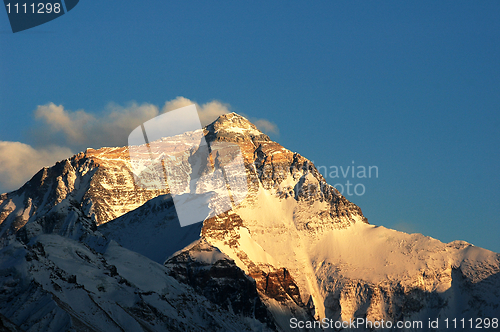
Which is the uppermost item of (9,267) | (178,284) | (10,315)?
(178,284)

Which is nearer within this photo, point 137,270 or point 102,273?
point 102,273

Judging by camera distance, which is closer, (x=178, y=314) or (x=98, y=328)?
(x=98, y=328)

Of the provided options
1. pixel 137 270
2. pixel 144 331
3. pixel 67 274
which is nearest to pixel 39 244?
pixel 67 274

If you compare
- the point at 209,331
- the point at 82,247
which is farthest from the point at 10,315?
the point at 209,331

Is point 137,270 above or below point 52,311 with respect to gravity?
above

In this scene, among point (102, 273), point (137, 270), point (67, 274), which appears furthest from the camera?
point (137, 270)

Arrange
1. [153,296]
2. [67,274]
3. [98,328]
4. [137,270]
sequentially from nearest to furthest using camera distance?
[98,328], [67,274], [153,296], [137,270]

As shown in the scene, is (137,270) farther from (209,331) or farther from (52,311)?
(52,311)

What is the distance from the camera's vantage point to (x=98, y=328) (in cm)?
13450

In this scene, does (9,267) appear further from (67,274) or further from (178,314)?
(178,314)

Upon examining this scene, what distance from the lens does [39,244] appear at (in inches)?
6063

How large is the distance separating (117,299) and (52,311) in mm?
31346

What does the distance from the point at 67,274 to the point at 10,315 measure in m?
22.1

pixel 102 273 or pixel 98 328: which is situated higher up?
pixel 102 273
